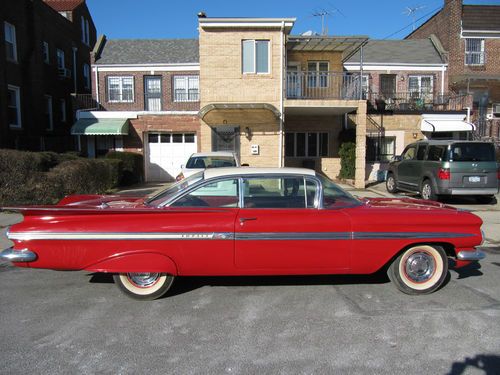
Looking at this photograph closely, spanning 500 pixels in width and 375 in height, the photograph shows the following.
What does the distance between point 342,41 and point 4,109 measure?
569 inches

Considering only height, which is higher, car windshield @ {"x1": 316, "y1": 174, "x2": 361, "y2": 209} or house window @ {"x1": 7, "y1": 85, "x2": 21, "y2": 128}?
house window @ {"x1": 7, "y1": 85, "x2": 21, "y2": 128}

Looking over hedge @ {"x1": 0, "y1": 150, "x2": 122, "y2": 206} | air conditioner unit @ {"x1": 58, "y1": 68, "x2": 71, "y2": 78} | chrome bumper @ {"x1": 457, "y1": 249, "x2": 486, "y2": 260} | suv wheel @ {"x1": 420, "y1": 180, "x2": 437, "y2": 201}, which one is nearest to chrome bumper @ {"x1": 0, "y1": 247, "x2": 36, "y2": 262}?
chrome bumper @ {"x1": 457, "y1": 249, "x2": 486, "y2": 260}

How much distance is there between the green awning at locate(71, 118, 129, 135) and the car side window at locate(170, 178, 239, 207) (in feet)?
50.4

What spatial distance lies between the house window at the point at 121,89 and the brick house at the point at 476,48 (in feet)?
58.4

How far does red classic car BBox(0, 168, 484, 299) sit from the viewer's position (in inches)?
174

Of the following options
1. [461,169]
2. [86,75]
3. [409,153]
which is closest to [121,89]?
[86,75]

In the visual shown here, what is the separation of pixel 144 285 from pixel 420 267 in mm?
3097

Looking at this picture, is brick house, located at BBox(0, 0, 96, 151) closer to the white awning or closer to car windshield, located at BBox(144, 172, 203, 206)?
car windshield, located at BBox(144, 172, 203, 206)

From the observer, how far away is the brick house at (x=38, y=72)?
62.1ft

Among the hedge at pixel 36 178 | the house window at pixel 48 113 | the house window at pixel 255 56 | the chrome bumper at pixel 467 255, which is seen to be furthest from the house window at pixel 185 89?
the chrome bumper at pixel 467 255

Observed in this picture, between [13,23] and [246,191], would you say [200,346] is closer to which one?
[246,191]

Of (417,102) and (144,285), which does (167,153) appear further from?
(144,285)

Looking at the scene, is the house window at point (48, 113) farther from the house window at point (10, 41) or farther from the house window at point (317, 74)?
the house window at point (317, 74)

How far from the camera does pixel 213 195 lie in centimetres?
488
